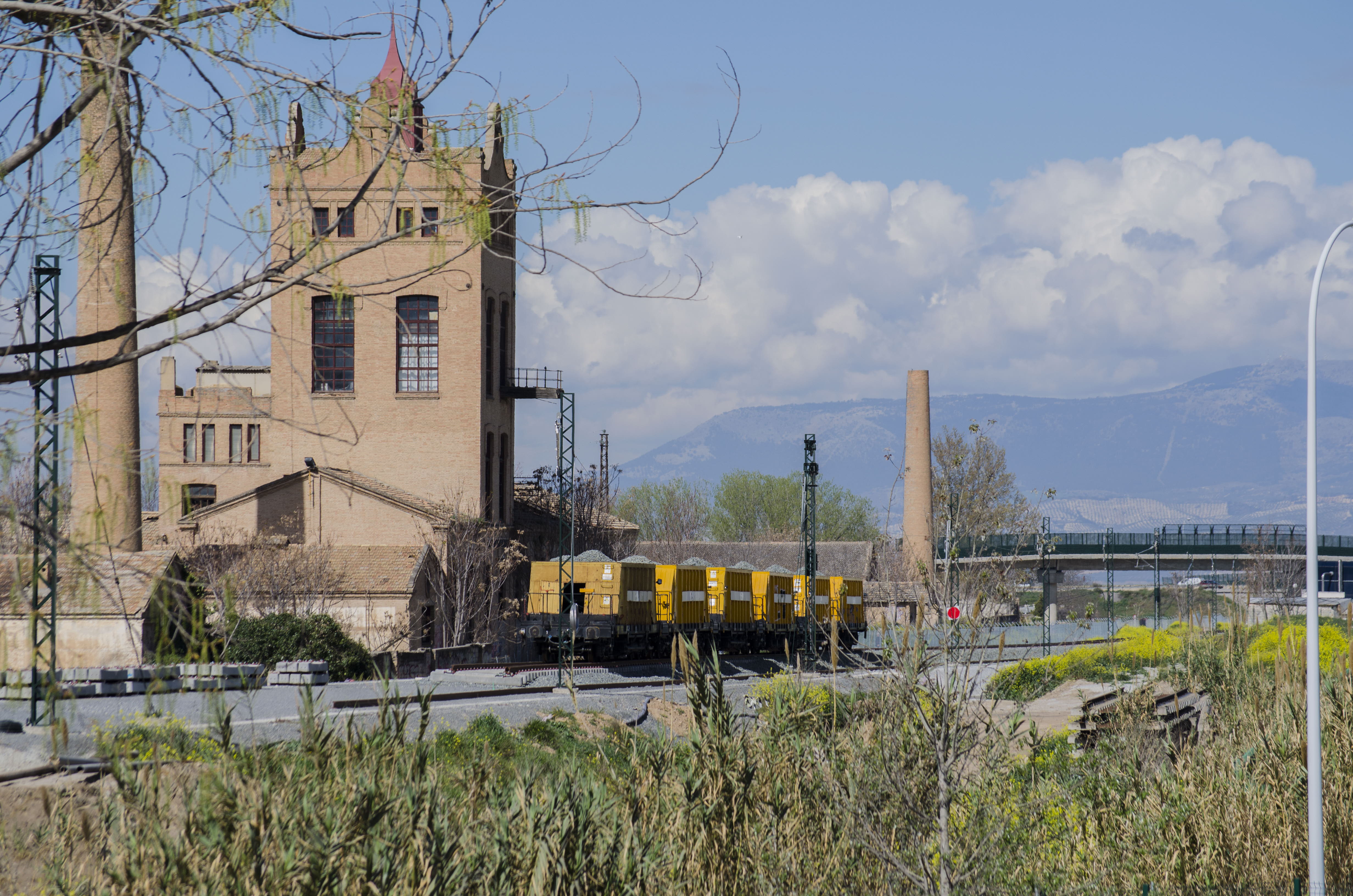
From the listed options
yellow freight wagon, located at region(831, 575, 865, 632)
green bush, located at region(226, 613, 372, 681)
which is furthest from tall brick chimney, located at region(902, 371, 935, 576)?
green bush, located at region(226, 613, 372, 681)

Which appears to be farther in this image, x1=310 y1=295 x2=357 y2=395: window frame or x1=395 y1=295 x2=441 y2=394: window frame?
x1=395 y1=295 x2=441 y2=394: window frame

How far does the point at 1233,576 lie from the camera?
14.6 metres

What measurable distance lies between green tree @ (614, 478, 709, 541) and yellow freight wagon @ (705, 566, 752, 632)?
2107 inches

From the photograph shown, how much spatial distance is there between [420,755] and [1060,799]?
7.18 metres

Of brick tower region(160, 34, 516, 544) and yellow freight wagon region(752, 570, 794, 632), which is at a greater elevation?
brick tower region(160, 34, 516, 544)

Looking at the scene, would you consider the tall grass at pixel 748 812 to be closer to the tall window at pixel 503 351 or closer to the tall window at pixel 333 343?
the tall window at pixel 333 343

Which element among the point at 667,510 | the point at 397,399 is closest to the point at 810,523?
the point at 397,399

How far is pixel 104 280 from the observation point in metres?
4.72

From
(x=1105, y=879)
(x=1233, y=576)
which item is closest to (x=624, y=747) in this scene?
(x=1105, y=879)

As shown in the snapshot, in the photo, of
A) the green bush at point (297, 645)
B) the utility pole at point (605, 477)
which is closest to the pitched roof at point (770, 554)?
the utility pole at point (605, 477)

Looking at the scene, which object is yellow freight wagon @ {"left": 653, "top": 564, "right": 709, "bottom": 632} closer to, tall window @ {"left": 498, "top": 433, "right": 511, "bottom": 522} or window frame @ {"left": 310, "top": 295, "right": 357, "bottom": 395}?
tall window @ {"left": 498, "top": 433, "right": 511, "bottom": 522}

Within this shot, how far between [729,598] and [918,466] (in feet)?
87.5

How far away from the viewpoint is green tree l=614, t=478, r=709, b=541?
100m

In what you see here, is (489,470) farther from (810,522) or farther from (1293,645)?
(1293,645)
